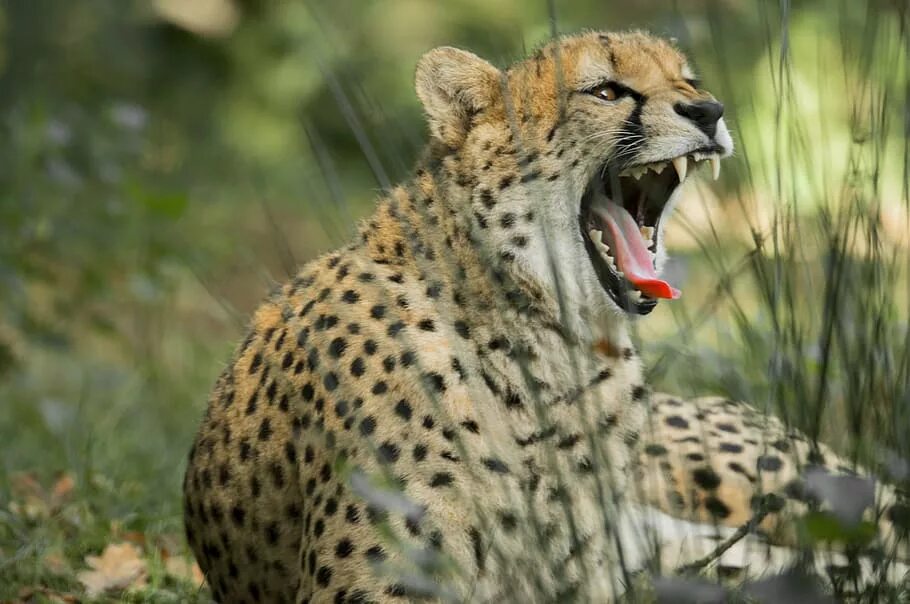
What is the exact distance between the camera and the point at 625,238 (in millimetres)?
2842

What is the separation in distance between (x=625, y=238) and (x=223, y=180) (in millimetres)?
5580

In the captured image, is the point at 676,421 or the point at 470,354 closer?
the point at 470,354

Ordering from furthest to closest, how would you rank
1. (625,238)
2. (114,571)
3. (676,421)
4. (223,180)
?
(223,180) → (676,421) → (114,571) → (625,238)

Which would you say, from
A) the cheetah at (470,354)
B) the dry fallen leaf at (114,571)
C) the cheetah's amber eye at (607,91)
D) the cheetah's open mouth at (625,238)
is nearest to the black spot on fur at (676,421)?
the cheetah at (470,354)

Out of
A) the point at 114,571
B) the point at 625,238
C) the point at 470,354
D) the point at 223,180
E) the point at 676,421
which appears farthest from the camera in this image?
the point at 223,180

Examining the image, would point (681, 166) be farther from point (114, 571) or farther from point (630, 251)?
point (114, 571)

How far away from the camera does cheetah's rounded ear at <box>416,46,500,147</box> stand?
289 cm

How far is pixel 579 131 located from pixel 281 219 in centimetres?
535

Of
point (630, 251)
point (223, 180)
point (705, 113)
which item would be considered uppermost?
point (705, 113)

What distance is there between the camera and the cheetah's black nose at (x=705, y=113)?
8.98 ft

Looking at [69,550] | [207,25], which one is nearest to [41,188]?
[69,550]

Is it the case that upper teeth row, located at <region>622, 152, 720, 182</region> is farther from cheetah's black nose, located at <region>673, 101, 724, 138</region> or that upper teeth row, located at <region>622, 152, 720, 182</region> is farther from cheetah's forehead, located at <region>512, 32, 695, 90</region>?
cheetah's forehead, located at <region>512, 32, 695, 90</region>

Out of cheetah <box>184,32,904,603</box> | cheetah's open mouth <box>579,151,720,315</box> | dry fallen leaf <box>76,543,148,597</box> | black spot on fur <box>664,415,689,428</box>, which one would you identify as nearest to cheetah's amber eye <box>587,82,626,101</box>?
cheetah <box>184,32,904,603</box>

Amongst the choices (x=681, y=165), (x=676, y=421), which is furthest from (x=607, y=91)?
(x=676, y=421)
